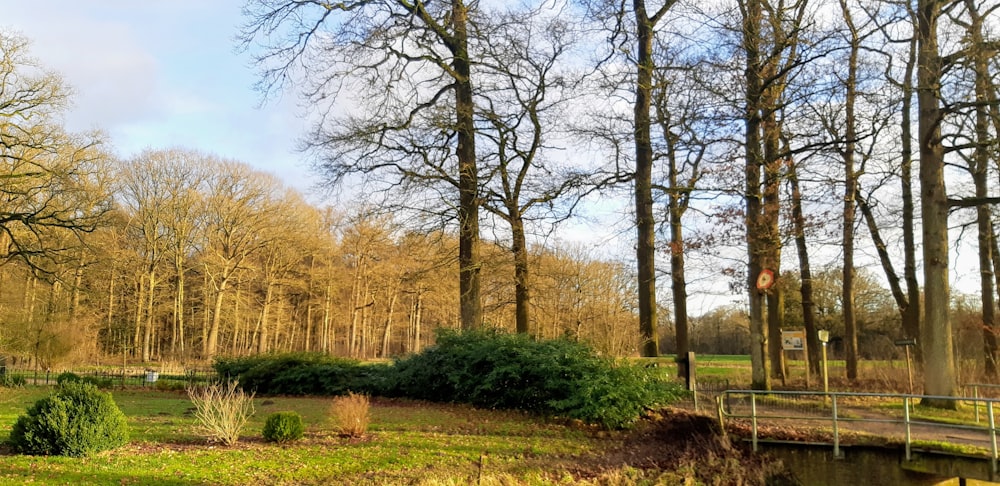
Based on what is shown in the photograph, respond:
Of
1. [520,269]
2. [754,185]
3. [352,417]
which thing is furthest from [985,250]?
[352,417]

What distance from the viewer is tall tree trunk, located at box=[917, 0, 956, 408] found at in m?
13.3

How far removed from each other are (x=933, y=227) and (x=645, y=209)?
21.8 feet

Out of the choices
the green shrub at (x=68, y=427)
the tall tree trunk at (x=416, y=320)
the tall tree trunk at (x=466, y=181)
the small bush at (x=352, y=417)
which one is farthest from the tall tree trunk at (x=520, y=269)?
the tall tree trunk at (x=416, y=320)

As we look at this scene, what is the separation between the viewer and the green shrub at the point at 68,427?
8680mm

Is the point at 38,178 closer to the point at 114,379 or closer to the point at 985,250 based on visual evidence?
the point at 114,379

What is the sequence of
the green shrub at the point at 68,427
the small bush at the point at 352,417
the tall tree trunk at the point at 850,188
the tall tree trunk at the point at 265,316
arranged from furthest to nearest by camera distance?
the tall tree trunk at the point at 265,316
the tall tree trunk at the point at 850,188
the small bush at the point at 352,417
the green shrub at the point at 68,427

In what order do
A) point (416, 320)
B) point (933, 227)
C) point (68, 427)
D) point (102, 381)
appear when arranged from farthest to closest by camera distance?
1. point (416, 320)
2. point (102, 381)
3. point (933, 227)
4. point (68, 427)

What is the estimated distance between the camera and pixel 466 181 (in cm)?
1819

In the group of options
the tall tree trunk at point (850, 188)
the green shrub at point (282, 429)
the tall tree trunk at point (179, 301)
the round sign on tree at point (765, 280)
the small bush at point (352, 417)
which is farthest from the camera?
the tall tree trunk at point (179, 301)

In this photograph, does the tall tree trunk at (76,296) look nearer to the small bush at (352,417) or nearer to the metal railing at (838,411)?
the small bush at (352,417)

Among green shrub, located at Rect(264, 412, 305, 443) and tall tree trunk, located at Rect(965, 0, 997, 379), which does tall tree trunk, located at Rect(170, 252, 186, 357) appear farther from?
tall tree trunk, located at Rect(965, 0, 997, 379)

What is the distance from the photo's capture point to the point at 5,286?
26578 mm

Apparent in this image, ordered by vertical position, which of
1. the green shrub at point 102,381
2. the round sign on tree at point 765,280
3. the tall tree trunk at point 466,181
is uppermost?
the tall tree trunk at point 466,181

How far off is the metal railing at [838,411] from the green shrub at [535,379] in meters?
1.72
